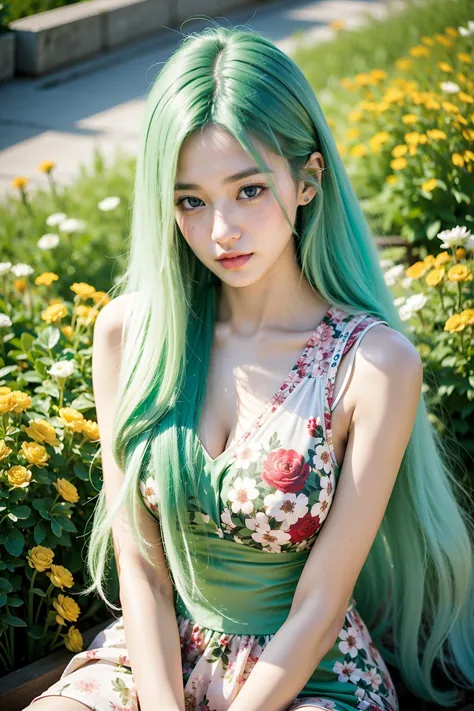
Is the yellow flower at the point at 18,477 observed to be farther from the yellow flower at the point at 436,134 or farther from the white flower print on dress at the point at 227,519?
the yellow flower at the point at 436,134

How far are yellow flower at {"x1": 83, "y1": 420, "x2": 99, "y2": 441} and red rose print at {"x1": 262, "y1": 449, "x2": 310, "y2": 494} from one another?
65cm

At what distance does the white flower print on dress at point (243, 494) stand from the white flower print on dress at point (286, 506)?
33mm

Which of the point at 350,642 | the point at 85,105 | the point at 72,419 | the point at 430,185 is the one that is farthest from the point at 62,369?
the point at 85,105

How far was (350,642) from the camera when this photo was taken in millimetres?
2191

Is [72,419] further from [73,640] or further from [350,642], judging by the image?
[350,642]

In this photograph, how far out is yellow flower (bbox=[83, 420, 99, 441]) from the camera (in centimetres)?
248

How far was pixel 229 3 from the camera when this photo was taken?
30.1ft

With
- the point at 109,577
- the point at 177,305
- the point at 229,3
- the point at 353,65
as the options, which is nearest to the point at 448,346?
the point at 177,305

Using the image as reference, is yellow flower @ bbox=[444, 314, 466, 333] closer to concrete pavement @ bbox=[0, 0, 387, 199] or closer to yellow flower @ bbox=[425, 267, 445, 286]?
yellow flower @ bbox=[425, 267, 445, 286]

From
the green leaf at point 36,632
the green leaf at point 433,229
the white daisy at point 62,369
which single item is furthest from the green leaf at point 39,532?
the green leaf at point 433,229

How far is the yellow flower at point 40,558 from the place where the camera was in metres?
2.29

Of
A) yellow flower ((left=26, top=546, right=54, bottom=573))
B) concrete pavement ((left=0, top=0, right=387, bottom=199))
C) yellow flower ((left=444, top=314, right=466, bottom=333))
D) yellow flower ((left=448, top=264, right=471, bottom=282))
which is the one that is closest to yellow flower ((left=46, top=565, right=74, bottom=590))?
yellow flower ((left=26, top=546, right=54, bottom=573))

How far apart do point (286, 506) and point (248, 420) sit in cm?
24

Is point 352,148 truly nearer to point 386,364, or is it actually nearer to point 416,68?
point 416,68
